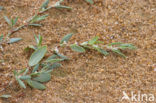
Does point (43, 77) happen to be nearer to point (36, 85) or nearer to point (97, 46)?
point (36, 85)

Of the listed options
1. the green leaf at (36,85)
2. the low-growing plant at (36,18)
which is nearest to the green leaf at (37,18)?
the low-growing plant at (36,18)

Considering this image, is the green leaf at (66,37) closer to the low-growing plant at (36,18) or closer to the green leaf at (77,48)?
the green leaf at (77,48)

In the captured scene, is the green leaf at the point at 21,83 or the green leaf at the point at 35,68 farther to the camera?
the green leaf at the point at 35,68

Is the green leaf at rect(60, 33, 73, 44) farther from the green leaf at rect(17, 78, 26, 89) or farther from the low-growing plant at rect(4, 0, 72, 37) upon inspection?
the green leaf at rect(17, 78, 26, 89)

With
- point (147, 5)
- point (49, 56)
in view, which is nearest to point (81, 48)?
point (49, 56)

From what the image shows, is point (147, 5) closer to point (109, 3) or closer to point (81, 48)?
point (109, 3)
